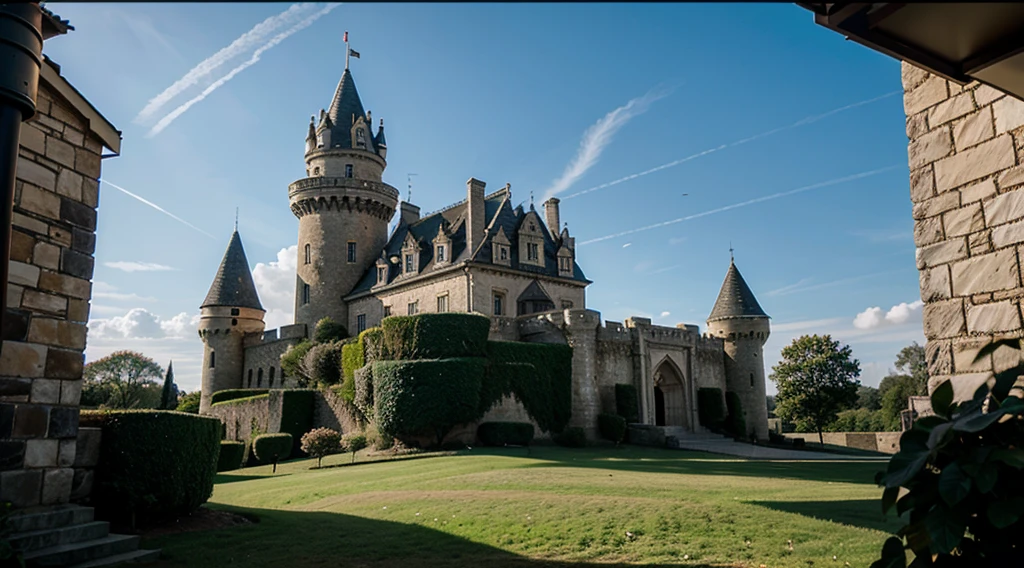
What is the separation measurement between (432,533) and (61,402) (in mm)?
5595

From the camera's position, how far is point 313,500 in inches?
649

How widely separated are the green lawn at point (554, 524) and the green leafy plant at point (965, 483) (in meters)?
1.59

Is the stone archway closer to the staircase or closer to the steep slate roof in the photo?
the steep slate roof

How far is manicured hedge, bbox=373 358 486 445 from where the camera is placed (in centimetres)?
3055

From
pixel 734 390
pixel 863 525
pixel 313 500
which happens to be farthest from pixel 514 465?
pixel 734 390

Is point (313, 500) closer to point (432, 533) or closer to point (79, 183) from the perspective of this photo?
point (432, 533)

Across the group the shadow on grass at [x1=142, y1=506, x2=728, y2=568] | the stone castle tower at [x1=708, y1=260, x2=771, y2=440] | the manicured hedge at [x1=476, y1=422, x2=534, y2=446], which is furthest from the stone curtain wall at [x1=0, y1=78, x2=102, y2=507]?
the stone castle tower at [x1=708, y1=260, x2=771, y2=440]

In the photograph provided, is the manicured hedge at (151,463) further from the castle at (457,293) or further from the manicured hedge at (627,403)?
the manicured hedge at (627,403)

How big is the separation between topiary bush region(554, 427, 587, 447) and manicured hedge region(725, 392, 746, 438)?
1453 centimetres

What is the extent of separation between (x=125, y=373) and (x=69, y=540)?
7744 cm

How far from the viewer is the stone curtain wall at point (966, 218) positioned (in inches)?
253

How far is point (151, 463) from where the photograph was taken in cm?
1130

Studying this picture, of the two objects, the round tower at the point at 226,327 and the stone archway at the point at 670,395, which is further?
the round tower at the point at 226,327

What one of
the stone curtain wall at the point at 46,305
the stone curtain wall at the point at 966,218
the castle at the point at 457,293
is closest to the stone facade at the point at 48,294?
the stone curtain wall at the point at 46,305
